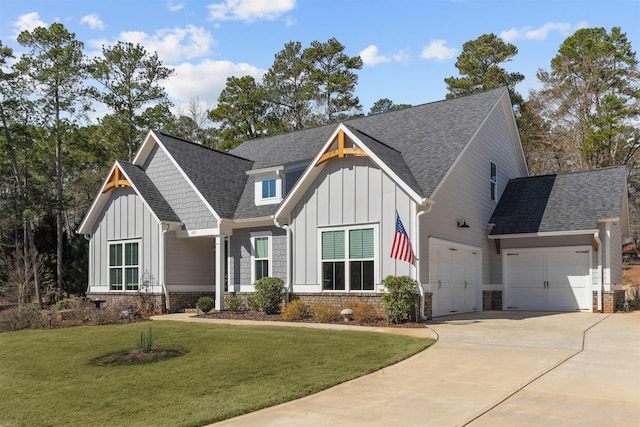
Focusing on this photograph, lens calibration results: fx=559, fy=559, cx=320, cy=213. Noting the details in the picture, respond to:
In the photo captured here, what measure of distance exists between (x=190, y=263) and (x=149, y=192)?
10.5ft

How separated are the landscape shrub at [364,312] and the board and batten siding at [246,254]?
4.19 metres


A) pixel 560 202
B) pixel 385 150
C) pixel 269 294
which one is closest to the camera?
pixel 385 150

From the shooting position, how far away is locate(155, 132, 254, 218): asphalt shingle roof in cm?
2119

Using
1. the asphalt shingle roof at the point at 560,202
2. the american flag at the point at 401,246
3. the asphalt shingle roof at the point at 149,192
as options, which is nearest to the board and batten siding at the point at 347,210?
the american flag at the point at 401,246

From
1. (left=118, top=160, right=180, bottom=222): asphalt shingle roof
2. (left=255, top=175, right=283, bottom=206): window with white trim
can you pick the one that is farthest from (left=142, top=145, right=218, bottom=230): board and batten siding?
(left=255, top=175, right=283, bottom=206): window with white trim

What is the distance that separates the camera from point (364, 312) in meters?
15.3

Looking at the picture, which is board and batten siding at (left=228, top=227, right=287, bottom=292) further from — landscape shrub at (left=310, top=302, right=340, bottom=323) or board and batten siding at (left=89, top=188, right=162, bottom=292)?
landscape shrub at (left=310, top=302, right=340, bottom=323)

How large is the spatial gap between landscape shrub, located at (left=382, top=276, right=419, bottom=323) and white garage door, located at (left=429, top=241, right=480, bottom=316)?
1821mm

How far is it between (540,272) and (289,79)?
3259 centimetres

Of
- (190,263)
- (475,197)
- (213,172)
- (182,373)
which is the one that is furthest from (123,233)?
(182,373)

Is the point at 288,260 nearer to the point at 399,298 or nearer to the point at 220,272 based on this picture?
the point at 220,272

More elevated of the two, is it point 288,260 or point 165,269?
point 288,260

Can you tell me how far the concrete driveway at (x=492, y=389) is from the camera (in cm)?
665

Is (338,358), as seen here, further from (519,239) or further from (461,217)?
(519,239)
